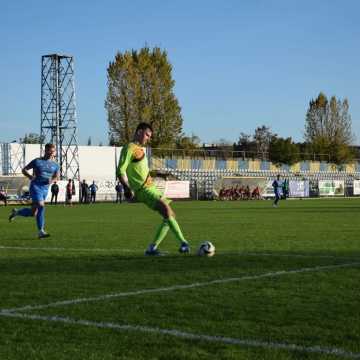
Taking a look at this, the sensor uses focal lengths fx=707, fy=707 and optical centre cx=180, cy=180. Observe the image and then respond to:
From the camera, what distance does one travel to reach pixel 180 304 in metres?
6.66

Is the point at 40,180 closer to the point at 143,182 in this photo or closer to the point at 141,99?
the point at 143,182

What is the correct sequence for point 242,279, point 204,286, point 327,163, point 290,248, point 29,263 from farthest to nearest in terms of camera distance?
point 327,163
point 290,248
point 29,263
point 242,279
point 204,286

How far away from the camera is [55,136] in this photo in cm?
6569

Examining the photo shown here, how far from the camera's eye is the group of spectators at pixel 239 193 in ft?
208

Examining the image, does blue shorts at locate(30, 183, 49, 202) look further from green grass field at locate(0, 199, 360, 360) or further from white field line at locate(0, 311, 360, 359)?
white field line at locate(0, 311, 360, 359)

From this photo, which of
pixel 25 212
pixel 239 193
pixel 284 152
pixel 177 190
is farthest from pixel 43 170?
pixel 284 152

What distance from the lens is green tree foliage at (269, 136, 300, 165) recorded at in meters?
90.2

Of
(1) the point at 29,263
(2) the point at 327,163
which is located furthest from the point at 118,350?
(2) the point at 327,163

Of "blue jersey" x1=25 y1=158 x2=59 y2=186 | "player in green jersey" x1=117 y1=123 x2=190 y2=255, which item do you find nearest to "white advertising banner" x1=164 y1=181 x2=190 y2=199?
"blue jersey" x1=25 y1=158 x2=59 y2=186

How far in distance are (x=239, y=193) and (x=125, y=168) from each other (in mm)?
53916

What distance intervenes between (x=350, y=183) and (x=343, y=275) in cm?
7234

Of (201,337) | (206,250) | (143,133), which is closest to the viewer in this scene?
(201,337)

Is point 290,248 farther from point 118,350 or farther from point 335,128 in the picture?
point 335,128

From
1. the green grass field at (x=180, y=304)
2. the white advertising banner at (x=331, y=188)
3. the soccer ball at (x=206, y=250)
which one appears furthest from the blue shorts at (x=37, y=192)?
the white advertising banner at (x=331, y=188)
